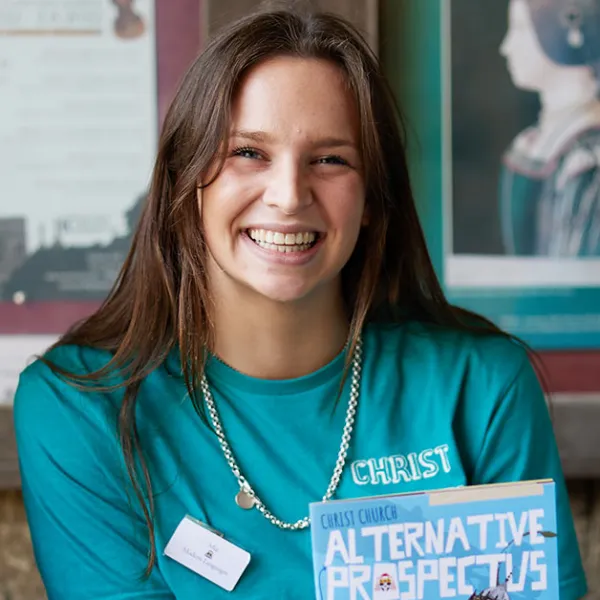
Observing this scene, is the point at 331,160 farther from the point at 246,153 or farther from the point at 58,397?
the point at 58,397

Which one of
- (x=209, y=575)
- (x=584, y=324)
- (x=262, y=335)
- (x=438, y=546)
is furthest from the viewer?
(x=584, y=324)

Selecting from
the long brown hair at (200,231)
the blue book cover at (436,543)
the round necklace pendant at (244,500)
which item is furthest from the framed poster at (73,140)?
the blue book cover at (436,543)

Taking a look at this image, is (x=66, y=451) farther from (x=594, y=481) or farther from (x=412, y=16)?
(x=594, y=481)

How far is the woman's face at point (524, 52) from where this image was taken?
1638 mm

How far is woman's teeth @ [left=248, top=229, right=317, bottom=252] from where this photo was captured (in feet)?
3.62

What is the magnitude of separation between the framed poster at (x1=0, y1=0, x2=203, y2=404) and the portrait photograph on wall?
520 millimetres

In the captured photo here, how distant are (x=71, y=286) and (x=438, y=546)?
3.19 feet

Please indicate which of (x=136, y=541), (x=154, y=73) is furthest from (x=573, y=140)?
(x=136, y=541)

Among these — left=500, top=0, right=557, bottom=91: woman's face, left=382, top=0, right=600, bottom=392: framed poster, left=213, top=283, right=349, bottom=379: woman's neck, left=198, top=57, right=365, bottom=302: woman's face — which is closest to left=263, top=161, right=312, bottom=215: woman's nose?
left=198, top=57, right=365, bottom=302: woman's face

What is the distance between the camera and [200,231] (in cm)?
118

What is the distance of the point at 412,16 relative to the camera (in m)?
1.63

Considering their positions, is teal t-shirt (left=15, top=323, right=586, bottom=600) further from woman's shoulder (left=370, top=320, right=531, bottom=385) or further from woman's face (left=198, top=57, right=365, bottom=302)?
woman's face (left=198, top=57, right=365, bottom=302)

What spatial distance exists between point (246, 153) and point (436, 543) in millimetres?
514

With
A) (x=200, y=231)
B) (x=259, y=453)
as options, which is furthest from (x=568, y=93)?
(x=259, y=453)
